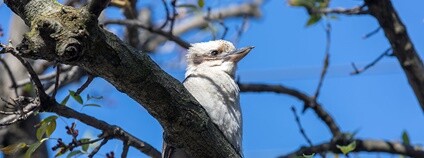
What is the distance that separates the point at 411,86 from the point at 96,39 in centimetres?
275

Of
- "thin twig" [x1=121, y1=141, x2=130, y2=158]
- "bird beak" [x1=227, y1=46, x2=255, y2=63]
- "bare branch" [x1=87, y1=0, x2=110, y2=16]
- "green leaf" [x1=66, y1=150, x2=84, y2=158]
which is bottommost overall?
"thin twig" [x1=121, y1=141, x2=130, y2=158]

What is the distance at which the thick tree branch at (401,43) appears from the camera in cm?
502

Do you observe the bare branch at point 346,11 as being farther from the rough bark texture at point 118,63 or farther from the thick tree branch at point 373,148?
the rough bark texture at point 118,63

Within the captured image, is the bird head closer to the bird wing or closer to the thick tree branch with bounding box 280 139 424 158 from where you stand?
the bird wing

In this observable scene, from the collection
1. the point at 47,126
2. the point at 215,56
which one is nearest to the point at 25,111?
the point at 47,126

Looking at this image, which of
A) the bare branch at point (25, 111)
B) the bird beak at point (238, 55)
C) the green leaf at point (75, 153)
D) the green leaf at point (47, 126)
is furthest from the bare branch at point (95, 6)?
the bird beak at point (238, 55)

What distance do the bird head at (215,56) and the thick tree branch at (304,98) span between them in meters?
0.56

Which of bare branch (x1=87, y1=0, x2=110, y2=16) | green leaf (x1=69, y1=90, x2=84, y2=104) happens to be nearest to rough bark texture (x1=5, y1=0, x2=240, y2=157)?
bare branch (x1=87, y1=0, x2=110, y2=16)

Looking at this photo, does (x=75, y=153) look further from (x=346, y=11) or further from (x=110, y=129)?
(x=346, y=11)

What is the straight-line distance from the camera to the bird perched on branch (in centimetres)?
458

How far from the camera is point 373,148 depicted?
5.80m

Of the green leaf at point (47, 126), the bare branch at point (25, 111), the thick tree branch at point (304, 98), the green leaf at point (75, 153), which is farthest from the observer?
the thick tree branch at point (304, 98)

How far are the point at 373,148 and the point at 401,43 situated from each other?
1.04 meters

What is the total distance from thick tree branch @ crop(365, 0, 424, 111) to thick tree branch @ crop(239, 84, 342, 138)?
3.21ft
